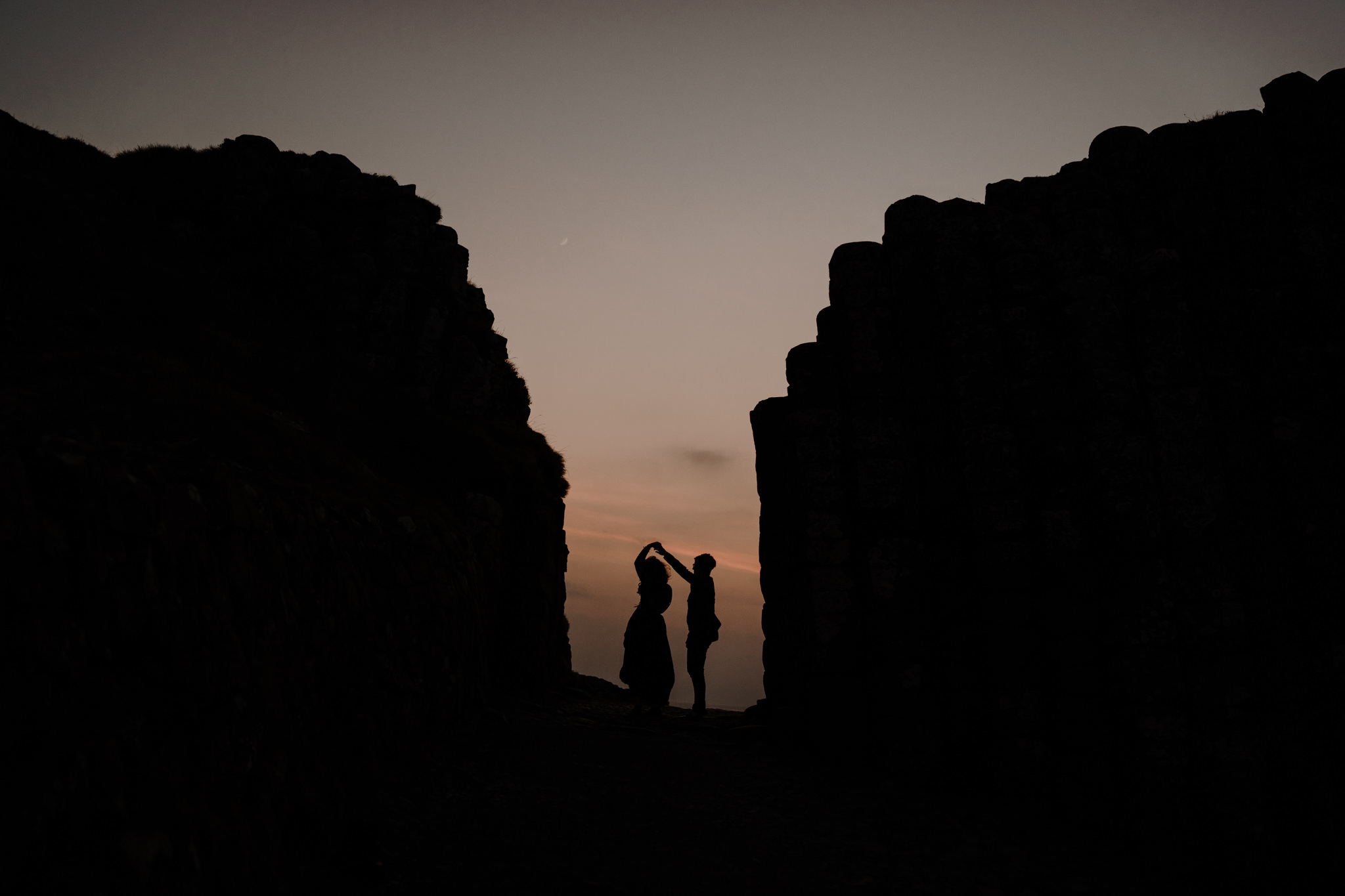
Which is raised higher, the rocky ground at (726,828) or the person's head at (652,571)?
the person's head at (652,571)

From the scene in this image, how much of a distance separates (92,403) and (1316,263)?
1604 cm

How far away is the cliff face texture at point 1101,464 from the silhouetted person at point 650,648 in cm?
287

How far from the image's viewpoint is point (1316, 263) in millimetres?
11180

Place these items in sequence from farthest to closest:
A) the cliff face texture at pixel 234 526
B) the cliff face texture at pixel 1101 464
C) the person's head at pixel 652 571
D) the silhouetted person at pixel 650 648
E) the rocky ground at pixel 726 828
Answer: the person's head at pixel 652 571 → the silhouetted person at pixel 650 648 → the cliff face texture at pixel 1101 464 → the rocky ground at pixel 726 828 → the cliff face texture at pixel 234 526

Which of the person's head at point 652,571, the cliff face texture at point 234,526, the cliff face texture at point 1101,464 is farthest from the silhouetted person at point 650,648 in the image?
the cliff face texture at point 1101,464

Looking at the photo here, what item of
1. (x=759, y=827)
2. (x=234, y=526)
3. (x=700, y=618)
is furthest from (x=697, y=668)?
(x=234, y=526)

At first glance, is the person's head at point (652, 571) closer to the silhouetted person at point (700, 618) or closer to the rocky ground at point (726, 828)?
the silhouetted person at point (700, 618)

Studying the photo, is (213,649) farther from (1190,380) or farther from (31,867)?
(1190,380)

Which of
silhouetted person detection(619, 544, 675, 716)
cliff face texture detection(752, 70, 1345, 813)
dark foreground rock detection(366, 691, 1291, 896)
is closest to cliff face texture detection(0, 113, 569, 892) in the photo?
dark foreground rock detection(366, 691, 1291, 896)

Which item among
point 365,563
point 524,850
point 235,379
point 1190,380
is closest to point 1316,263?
point 1190,380

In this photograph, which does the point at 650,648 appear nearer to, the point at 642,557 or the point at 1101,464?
the point at 642,557

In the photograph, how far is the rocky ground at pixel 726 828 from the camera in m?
7.36

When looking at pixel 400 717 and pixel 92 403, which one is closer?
pixel 92 403

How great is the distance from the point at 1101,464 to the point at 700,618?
29.6 ft
